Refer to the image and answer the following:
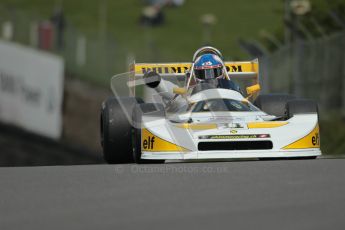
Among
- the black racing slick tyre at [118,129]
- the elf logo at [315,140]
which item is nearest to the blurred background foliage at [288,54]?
the black racing slick tyre at [118,129]

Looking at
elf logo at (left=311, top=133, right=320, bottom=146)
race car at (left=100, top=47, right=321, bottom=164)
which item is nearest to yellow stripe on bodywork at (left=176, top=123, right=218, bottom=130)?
race car at (left=100, top=47, right=321, bottom=164)

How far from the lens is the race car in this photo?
11852mm

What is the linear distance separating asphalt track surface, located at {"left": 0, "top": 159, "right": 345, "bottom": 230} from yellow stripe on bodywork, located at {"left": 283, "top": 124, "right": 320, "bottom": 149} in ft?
3.87

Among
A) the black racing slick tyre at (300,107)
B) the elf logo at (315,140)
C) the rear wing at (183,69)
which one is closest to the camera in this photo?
the elf logo at (315,140)

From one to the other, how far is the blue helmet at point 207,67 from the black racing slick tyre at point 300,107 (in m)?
1.32

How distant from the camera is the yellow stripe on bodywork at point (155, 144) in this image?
39.1 feet

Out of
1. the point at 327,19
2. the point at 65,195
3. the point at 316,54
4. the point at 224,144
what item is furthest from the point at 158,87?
the point at 327,19

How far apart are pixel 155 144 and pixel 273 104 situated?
2460mm

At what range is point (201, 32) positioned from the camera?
60906 millimetres

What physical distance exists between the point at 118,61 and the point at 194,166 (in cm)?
1902

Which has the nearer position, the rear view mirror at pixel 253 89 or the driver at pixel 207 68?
the driver at pixel 207 68

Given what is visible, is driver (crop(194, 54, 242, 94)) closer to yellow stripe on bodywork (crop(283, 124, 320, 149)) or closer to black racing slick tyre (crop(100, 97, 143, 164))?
black racing slick tyre (crop(100, 97, 143, 164))

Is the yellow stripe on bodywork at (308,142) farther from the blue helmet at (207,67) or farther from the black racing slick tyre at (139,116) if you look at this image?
the blue helmet at (207,67)

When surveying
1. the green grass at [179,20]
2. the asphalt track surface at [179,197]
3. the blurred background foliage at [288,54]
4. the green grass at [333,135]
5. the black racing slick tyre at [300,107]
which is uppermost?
the asphalt track surface at [179,197]
